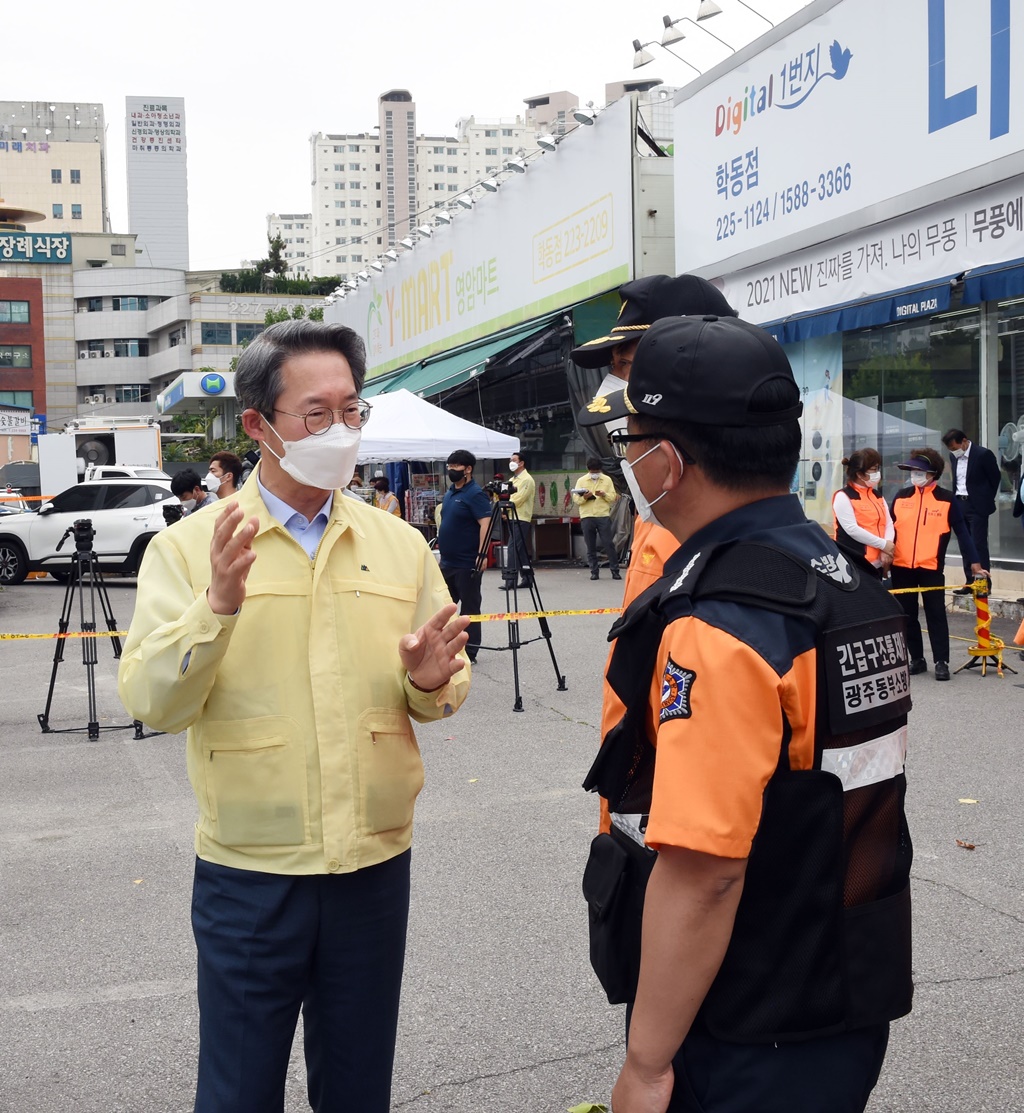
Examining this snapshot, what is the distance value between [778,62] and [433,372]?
1180 centimetres

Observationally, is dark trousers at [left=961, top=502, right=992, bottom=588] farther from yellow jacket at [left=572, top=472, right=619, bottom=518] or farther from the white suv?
the white suv

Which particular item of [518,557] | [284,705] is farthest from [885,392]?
[284,705]

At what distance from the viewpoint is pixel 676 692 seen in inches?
67.7

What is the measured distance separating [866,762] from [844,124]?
14.4 meters

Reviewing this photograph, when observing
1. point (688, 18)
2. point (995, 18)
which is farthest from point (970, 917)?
point (688, 18)

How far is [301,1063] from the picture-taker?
3891 mm

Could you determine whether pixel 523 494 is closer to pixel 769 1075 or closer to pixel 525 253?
pixel 525 253

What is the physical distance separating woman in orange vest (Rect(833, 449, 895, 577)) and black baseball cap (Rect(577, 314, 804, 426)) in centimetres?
889

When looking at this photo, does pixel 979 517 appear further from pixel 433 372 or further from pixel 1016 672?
pixel 433 372

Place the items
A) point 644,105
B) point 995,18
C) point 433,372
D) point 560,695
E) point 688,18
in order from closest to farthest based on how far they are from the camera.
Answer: point 560,695
point 995,18
point 688,18
point 644,105
point 433,372

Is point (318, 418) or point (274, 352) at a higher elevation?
point (274, 352)

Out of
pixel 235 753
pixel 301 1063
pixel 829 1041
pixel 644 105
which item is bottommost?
pixel 301 1063

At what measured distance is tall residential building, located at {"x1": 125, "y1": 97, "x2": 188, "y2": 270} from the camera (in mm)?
158000

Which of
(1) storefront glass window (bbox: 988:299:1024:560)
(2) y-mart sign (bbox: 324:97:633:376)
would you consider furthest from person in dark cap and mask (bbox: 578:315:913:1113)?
(2) y-mart sign (bbox: 324:97:633:376)
